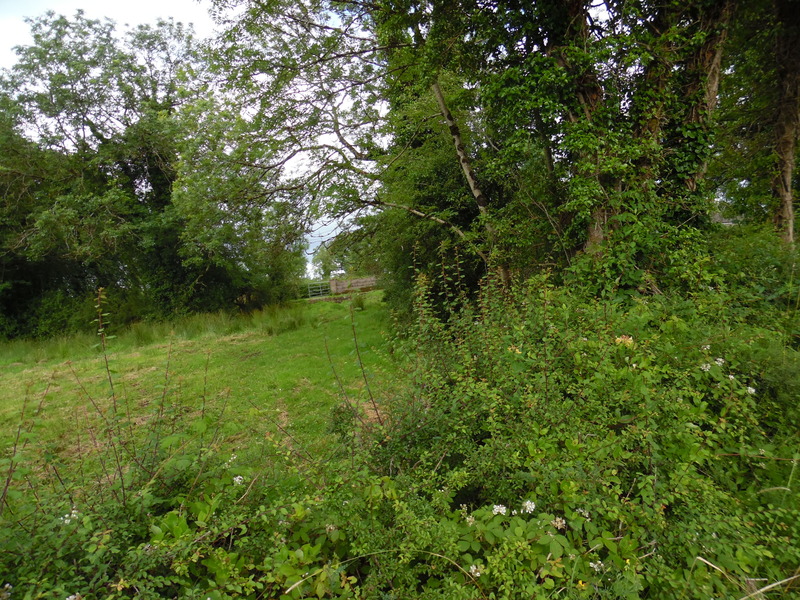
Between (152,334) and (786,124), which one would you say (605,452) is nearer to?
(786,124)

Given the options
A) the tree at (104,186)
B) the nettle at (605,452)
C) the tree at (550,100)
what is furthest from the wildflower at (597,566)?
the tree at (104,186)

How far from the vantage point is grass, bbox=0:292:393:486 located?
3428 mm

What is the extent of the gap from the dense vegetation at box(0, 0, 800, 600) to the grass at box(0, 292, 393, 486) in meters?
0.25

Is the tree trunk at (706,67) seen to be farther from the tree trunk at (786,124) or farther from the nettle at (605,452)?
the nettle at (605,452)

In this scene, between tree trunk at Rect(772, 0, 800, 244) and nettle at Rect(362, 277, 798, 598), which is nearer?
nettle at Rect(362, 277, 798, 598)

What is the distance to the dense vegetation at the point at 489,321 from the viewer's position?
170 cm

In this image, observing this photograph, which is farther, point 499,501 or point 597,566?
point 499,501

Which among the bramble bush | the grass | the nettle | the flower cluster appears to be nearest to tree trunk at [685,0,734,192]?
the nettle

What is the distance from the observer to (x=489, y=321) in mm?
3758

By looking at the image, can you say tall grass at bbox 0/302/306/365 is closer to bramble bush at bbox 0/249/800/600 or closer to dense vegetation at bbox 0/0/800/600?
dense vegetation at bbox 0/0/800/600

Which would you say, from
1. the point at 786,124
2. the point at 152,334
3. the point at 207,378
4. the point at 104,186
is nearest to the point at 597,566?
the point at 207,378

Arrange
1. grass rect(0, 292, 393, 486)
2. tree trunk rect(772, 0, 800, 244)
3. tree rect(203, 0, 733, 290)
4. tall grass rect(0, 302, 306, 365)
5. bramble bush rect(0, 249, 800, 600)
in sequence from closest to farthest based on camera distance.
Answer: bramble bush rect(0, 249, 800, 600) < grass rect(0, 292, 393, 486) < tree rect(203, 0, 733, 290) < tree trunk rect(772, 0, 800, 244) < tall grass rect(0, 302, 306, 365)

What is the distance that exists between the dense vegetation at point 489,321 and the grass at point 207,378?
9.7 inches

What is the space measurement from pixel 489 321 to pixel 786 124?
25.9 feet
